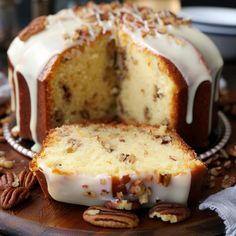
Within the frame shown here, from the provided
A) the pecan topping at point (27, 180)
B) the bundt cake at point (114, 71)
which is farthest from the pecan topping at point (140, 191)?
the bundt cake at point (114, 71)

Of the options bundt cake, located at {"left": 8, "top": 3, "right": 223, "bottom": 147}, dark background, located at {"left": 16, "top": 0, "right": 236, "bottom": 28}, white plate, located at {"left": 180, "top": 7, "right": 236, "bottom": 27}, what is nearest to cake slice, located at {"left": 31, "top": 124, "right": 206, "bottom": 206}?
bundt cake, located at {"left": 8, "top": 3, "right": 223, "bottom": 147}

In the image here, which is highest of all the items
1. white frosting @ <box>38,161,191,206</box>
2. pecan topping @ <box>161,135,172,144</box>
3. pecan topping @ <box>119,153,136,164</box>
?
pecan topping @ <box>119,153,136,164</box>

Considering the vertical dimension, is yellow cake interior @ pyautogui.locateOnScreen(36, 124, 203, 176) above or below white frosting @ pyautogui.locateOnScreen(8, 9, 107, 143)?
below

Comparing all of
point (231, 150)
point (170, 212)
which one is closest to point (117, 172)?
point (170, 212)

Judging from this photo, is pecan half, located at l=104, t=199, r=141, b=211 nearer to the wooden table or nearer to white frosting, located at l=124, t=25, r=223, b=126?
the wooden table

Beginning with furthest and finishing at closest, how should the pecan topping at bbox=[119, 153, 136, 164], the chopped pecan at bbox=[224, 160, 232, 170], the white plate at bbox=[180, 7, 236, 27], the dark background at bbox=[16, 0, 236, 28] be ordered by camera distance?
the dark background at bbox=[16, 0, 236, 28], the white plate at bbox=[180, 7, 236, 27], the chopped pecan at bbox=[224, 160, 232, 170], the pecan topping at bbox=[119, 153, 136, 164]

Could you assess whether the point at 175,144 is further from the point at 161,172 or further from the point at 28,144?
the point at 28,144

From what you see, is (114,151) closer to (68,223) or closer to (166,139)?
(166,139)

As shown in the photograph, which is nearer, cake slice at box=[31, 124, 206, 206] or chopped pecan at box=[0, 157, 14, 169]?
cake slice at box=[31, 124, 206, 206]
